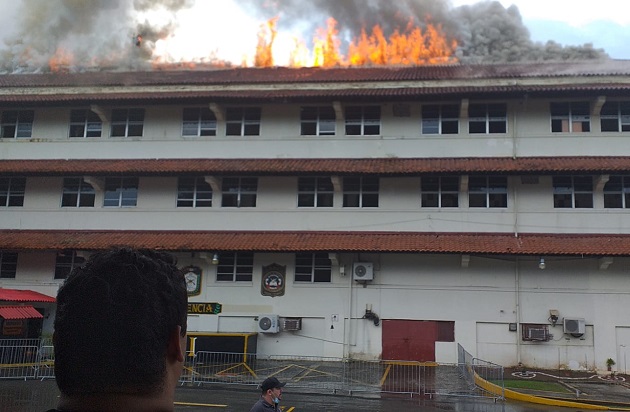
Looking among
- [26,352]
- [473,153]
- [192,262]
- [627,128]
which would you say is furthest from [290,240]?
[627,128]

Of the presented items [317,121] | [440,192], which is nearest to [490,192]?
[440,192]

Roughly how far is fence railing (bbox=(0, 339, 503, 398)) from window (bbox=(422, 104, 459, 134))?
8.77m

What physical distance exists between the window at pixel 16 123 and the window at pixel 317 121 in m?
12.4

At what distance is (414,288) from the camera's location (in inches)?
870

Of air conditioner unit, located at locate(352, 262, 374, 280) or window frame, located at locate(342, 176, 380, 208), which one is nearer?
air conditioner unit, located at locate(352, 262, 374, 280)

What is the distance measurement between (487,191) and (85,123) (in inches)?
695

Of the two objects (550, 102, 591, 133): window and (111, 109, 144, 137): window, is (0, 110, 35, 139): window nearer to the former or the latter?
(111, 109, 144, 137): window

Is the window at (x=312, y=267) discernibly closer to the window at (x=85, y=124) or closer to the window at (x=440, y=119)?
the window at (x=440, y=119)

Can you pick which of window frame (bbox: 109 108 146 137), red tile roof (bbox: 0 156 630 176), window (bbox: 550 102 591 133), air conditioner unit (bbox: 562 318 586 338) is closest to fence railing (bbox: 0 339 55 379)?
red tile roof (bbox: 0 156 630 176)

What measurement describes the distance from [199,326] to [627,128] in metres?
18.6

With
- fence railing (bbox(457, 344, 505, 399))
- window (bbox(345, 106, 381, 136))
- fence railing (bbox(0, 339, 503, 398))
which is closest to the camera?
fence railing (bbox(457, 344, 505, 399))

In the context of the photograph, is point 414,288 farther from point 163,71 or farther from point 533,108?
point 163,71

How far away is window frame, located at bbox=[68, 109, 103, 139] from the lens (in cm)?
2562

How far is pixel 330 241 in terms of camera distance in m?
22.0
